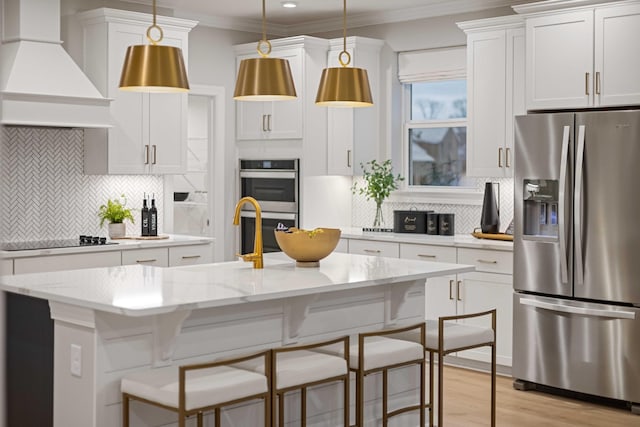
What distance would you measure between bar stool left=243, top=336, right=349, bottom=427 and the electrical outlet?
0.63 meters

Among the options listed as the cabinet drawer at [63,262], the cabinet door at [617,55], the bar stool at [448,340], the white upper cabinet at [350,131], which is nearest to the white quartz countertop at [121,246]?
the cabinet drawer at [63,262]

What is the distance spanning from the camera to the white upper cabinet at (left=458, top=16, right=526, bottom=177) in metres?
5.61

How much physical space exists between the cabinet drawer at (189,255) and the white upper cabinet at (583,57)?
2581 mm

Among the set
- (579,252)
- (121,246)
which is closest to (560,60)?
(579,252)

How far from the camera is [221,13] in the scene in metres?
6.79

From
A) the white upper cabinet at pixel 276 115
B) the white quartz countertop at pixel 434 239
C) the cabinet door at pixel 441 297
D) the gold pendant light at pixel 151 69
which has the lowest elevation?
the cabinet door at pixel 441 297

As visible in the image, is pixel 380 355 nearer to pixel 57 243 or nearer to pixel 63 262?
pixel 63 262

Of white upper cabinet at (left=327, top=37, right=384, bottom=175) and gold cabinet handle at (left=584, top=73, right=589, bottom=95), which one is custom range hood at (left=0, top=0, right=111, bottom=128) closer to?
white upper cabinet at (left=327, top=37, right=384, bottom=175)

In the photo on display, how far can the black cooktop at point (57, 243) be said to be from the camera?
5.22 metres

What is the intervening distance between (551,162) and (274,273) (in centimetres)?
215

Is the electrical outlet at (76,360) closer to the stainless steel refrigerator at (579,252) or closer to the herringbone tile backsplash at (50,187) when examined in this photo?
the herringbone tile backsplash at (50,187)

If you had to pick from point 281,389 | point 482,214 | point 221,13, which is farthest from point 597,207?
point 221,13

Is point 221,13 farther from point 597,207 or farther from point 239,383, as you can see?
point 239,383

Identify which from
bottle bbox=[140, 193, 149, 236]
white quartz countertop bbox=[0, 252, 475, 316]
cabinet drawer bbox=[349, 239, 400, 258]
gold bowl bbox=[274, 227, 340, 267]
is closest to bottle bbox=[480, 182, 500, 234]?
cabinet drawer bbox=[349, 239, 400, 258]
